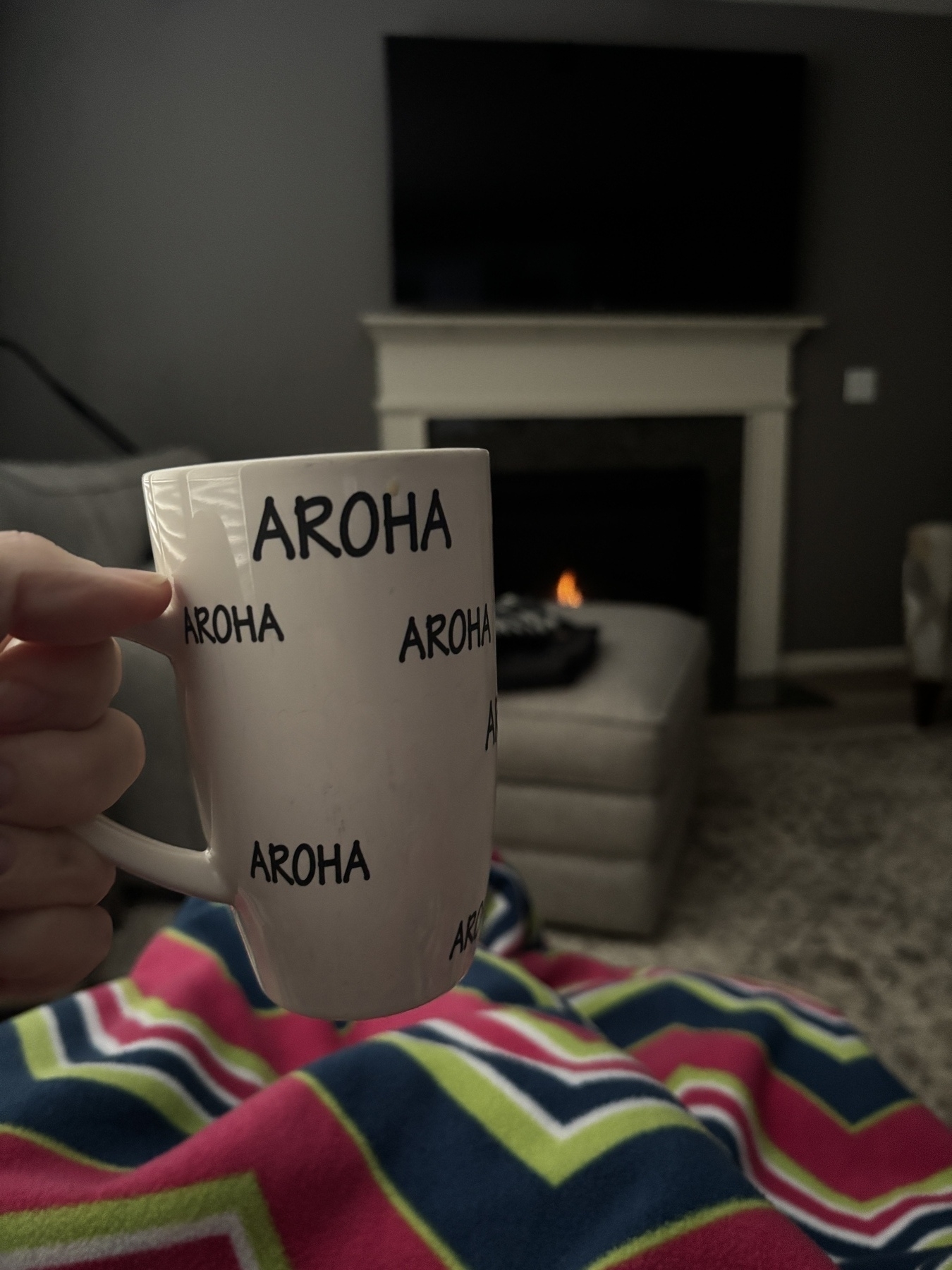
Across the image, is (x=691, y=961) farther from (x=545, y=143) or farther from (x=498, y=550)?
(x=545, y=143)

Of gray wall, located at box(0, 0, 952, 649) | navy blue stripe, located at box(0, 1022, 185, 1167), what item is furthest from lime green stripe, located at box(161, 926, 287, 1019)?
gray wall, located at box(0, 0, 952, 649)

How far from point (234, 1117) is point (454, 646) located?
0.22 metres

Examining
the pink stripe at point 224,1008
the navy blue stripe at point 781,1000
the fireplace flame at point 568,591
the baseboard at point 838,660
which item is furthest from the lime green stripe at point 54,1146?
the baseboard at point 838,660

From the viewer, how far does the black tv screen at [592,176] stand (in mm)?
2693

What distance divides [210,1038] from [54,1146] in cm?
11

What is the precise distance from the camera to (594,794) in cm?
134

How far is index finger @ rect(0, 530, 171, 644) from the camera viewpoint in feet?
0.73

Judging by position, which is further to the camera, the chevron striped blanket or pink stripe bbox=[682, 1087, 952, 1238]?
pink stripe bbox=[682, 1087, 952, 1238]

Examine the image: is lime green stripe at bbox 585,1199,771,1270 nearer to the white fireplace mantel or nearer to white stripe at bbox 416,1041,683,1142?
white stripe at bbox 416,1041,683,1142

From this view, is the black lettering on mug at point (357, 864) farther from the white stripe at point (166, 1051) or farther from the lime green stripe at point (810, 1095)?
the lime green stripe at point (810, 1095)

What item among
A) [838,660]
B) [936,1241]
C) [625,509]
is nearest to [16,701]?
[936,1241]

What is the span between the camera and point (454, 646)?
0.25 m

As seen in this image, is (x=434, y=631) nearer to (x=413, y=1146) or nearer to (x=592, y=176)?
(x=413, y=1146)

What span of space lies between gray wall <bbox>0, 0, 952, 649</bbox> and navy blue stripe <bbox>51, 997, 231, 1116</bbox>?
264 centimetres
